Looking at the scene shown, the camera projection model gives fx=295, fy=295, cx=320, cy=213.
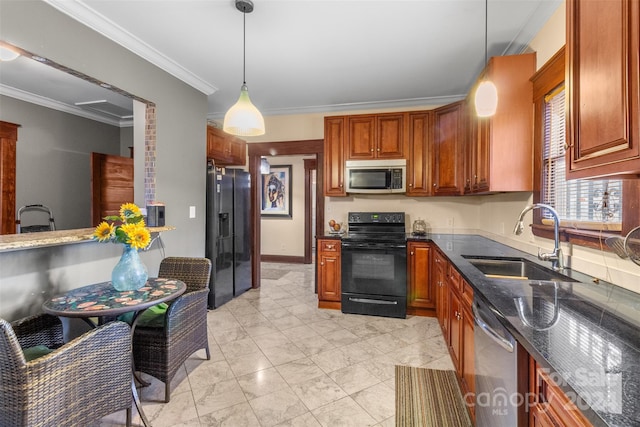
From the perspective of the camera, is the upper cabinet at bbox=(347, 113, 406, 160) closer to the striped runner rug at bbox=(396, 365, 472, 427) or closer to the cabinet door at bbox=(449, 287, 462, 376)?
the cabinet door at bbox=(449, 287, 462, 376)

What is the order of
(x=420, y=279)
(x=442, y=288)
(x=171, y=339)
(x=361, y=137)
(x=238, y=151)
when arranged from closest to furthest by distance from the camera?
1. (x=171, y=339)
2. (x=442, y=288)
3. (x=420, y=279)
4. (x=361, y=137)
5. (x=238, y=151)

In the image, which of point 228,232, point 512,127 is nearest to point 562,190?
point 512,127

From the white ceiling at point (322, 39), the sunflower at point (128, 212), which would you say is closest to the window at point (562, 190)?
the white ceiling at point (322, 39)

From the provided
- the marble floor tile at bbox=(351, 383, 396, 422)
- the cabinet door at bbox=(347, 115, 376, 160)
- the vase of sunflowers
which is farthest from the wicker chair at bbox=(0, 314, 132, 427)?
the cabinet door at bbox=(347, 115, 376, 160)

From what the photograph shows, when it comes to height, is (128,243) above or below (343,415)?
above

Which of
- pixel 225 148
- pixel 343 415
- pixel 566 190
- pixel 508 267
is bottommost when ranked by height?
pixel 343 415

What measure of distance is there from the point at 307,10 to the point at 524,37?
1766 millimetres

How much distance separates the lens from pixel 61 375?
50.2 inches

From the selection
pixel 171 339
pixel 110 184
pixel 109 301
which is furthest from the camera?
pixel 110 184

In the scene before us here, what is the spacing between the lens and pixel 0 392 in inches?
46.1

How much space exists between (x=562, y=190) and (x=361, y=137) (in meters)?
2.23

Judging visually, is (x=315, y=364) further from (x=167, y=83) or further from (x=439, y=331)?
(x=167, y=83)

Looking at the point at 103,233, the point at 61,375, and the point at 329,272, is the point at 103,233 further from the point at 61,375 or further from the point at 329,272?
the point at 329,272

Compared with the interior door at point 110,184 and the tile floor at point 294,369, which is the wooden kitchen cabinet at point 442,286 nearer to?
the tile floor at point 294,369
